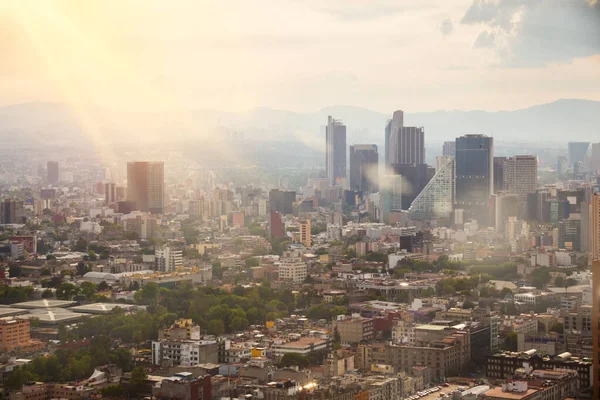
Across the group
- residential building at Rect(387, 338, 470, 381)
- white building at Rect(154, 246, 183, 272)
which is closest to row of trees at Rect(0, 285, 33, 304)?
white building at Rect(154, 246, 183, 272)

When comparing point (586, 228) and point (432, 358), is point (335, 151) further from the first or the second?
point (432, 358)

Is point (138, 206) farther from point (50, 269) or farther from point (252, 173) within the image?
point (50, 269)

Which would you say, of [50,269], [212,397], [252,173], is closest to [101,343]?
[212,397]

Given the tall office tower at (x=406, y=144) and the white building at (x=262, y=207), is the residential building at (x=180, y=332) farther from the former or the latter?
the tall office tower at (x=406, y=144)

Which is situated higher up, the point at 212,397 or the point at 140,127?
the point at 140,127

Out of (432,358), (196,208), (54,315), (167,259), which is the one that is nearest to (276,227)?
(196,208)

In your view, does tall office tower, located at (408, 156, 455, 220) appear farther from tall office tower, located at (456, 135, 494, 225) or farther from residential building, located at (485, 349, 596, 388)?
residential building, located at (485, 349, 596, 388)
